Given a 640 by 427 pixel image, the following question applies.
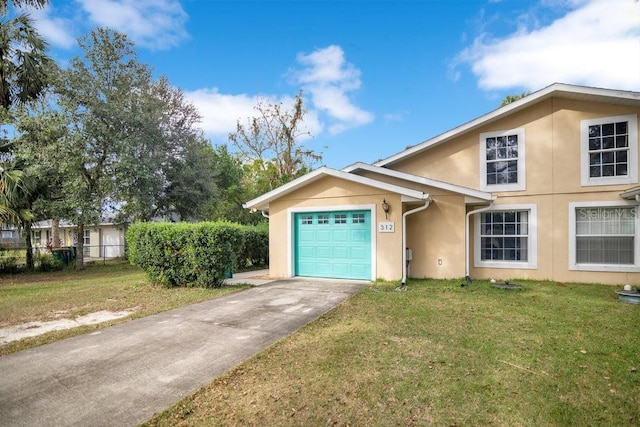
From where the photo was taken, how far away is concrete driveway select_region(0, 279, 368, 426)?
10.2ft

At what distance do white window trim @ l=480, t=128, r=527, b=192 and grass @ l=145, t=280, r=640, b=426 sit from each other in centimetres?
488

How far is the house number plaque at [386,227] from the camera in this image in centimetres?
952

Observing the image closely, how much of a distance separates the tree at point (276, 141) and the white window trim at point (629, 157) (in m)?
19.4

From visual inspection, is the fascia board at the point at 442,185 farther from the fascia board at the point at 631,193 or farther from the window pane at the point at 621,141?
the window pane at the point at 621,141

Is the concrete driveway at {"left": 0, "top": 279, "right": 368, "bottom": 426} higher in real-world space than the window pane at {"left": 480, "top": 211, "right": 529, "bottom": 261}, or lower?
lower

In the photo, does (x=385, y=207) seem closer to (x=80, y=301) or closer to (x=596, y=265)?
(x=596, y=265)

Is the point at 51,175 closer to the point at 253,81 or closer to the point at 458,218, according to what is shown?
the point at 253,81

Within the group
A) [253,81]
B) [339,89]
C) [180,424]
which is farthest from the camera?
[253,81]

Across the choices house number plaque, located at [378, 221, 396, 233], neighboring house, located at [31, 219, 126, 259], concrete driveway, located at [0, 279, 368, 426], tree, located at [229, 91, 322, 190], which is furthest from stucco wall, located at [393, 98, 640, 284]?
neighboring house, located at [31, 219, 126, 259]

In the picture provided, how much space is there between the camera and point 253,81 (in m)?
25.1

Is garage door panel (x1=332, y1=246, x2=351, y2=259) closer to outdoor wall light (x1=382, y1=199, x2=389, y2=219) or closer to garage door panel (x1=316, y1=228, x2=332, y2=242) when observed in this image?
garage door panel (x1=316, y1=228, x2=332, y2=242)

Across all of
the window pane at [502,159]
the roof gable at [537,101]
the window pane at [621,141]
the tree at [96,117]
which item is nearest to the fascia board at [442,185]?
the roof gable at [537,101]

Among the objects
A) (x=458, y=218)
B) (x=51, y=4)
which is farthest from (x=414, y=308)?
(x=51, y=4)

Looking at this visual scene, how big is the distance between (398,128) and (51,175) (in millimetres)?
19889
